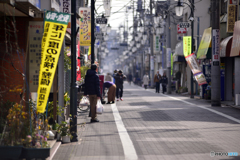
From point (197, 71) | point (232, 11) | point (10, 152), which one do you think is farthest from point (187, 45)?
point (10, 152)

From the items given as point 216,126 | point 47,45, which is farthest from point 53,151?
point 216,126

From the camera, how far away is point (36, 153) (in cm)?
728

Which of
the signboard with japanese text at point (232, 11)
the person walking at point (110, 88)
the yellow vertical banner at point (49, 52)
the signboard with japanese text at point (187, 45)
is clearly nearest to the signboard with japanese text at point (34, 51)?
the yellow vertical banner at point (49, 52)

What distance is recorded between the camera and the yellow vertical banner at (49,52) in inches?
309

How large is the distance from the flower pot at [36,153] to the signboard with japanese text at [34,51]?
12.2 ft

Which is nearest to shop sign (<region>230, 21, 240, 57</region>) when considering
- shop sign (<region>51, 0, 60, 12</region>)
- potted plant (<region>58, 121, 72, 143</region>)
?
shop sign (<region>51, 0, 60, 12</region>)

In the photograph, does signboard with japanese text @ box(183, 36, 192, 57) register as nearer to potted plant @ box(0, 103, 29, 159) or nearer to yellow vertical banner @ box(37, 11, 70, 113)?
yellow vertical banner @ box(37, 11, 70, 113)

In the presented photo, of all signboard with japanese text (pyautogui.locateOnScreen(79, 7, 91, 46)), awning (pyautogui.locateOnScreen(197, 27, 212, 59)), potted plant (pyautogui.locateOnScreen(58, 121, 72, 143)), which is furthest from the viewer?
awning (pyautogui.locateOnScreen(197, 27, 212, 59))

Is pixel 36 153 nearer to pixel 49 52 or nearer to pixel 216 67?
pixel 49 52

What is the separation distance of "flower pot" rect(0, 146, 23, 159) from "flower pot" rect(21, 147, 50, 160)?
18cm

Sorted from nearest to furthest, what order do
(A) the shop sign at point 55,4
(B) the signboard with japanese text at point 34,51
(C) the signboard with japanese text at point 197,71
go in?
(B) the signboard with japanese text at point 34,51 < (A) the shop sign at point 55,4 < (C) the signboard with japanese text at point 197,71

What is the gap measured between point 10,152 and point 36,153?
0.48 m

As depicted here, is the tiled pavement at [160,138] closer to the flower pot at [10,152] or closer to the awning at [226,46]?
the flower pot at [10,152]

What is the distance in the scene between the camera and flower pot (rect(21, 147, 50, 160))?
23.9 ft
